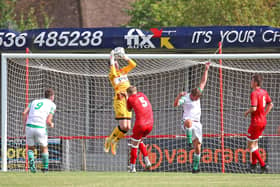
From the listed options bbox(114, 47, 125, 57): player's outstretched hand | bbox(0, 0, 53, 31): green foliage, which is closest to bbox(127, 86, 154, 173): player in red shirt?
bbox(114, 47, 125, 57): player's outstretched hand

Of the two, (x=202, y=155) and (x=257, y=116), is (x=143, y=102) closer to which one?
(x=257, y=116)

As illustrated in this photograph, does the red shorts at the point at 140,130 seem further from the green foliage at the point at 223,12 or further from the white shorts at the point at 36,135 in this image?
the green foliage at the point at 223,12

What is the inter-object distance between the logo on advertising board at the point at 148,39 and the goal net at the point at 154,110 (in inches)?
18.5

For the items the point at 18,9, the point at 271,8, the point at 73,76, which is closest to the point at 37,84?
the point at 73,76

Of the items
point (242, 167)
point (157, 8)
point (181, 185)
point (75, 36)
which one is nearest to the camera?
point (181, 185)

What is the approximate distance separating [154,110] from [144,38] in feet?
7.50

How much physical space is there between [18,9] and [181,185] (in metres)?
33.0

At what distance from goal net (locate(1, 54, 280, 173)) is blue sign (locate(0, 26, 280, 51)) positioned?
0.48m

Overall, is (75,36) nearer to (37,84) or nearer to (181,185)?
(37,84)

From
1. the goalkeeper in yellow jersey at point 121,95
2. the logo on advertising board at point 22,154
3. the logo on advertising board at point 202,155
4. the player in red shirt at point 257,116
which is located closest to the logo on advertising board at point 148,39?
the logo on advertising board at point 202,155

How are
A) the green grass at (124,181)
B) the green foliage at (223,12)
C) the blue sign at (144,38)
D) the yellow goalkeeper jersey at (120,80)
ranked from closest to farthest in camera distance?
the green grass at (124,181) → the yellow goalkeeper jersey at (120,80) → the blue sign at (144,38) → the green foliage at (223,12)

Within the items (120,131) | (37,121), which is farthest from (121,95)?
(37,121)

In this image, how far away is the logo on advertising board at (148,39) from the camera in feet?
69.1

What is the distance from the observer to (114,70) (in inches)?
662
